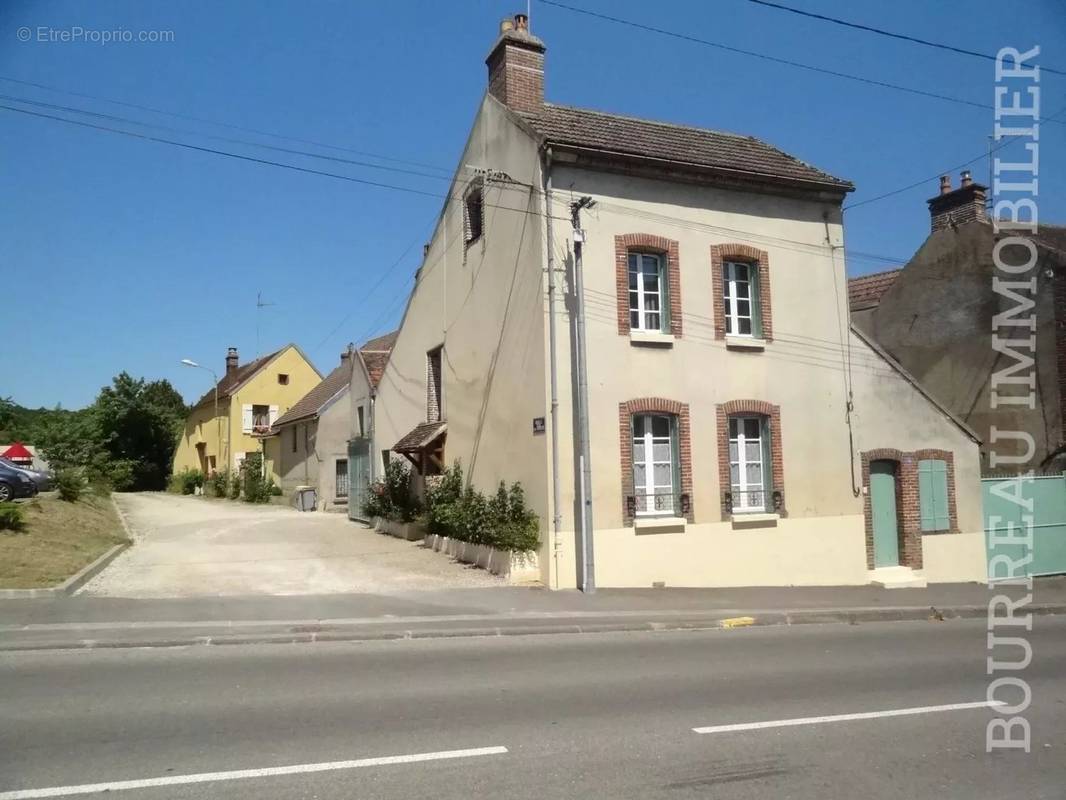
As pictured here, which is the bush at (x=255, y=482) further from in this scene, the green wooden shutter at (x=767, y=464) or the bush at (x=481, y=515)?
the green wooden shutter at (x=767, y=464)

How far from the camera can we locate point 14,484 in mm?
22156

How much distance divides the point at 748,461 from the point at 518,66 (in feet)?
29.9

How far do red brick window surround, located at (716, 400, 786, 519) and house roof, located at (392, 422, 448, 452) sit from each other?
6.62 m

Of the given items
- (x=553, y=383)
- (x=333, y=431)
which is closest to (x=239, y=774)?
(x=553, y=383)

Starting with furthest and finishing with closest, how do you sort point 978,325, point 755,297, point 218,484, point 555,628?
point 218,484 < point 978,325 < point 755,297 < point 555,628

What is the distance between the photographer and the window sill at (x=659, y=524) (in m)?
14.2

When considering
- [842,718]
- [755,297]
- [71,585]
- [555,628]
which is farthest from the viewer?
[755,297]

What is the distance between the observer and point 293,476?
3584cm

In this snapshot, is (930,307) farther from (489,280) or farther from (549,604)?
(549,604)

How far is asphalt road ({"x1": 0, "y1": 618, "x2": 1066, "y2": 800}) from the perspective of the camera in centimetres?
504

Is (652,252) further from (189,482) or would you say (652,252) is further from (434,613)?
(189,482)

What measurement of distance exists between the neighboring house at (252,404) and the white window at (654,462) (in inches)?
1187

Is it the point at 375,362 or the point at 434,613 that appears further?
the point at 375,362

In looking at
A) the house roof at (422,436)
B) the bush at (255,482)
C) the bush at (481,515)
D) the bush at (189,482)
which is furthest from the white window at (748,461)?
the bush at (189,482)
